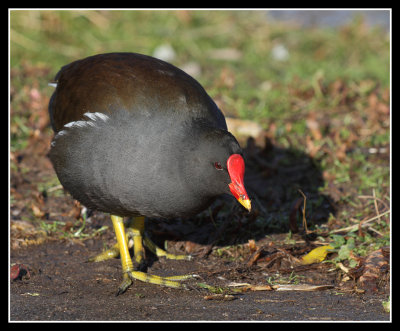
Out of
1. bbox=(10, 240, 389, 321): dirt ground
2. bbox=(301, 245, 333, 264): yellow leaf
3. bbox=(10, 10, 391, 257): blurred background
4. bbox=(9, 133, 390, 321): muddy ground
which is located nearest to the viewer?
bbox=(10, 240, 389, 321): dirt ground

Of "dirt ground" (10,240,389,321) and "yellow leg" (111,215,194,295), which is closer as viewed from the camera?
"dirt ground" (10,240,389,321)

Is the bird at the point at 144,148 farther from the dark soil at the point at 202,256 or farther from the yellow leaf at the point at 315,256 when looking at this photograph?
the yellow leaf at the point at 315,256

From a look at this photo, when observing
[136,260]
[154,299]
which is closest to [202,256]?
[136,260]

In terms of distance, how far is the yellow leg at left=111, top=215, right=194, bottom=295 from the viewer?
169 inches

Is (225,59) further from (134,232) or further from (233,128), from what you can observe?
(134,232)

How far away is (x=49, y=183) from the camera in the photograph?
5.96 meters

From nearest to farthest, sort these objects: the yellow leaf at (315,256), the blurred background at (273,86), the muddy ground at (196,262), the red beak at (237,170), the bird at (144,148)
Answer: the muddy ground at (196,262) < the red beak at (237,170) < the bird at (144,148) < the yellow leaf at (315,256) < the blurred background at (273,86)

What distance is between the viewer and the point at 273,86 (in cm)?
834

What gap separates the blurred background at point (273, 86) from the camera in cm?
579

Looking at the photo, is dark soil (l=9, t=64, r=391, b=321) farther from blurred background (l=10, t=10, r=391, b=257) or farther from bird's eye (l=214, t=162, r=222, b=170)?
bird's eye (l=214, t=162, r=222, b=170)

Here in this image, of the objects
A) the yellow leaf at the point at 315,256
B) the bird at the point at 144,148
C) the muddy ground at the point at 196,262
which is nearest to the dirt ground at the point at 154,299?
the muddy ground at the point at 196,262

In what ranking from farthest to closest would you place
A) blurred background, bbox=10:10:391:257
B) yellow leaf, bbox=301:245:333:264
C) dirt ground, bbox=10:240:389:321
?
1. blurred background, bbox=10:10:391:257
2. yellow leaf, bbox=301:245:333:264
3. dirt ground, bbox=10:240:389:321

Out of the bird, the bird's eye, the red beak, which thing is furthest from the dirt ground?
the bird's eye

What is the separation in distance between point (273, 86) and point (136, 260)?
14.1 feet
